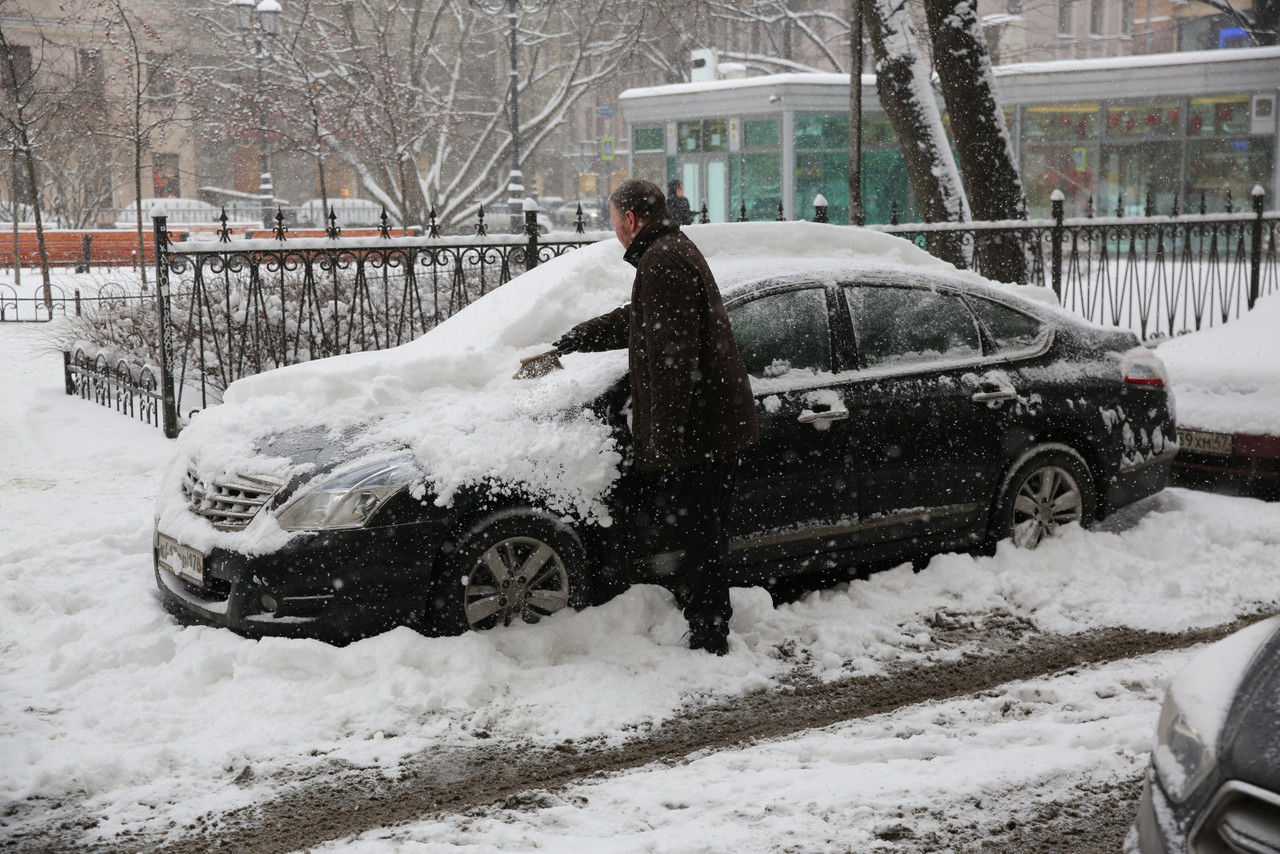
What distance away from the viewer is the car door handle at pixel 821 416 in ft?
18.5

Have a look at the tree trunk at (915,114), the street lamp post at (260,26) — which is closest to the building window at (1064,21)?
the street lamp post at (260,26)

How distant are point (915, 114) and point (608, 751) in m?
10.2

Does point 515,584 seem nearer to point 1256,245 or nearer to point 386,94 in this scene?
point 1256,245

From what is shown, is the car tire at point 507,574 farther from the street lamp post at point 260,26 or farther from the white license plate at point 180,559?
the street lamp post at point 260,26

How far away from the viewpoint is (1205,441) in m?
7.32

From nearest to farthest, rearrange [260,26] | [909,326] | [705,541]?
[705,541]
[909,326]
[260,26]

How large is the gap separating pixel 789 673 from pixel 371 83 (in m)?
20.6

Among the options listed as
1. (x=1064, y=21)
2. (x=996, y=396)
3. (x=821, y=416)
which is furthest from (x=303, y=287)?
(x=1064, y=21)

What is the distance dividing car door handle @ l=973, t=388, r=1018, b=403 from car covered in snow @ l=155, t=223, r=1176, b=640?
10 millimetres

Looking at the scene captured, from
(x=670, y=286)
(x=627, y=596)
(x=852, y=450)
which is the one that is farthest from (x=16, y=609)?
(x=852, y=450)

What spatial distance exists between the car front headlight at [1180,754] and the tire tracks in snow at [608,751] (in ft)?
5.75

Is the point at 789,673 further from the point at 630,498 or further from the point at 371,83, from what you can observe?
the point at 371,83

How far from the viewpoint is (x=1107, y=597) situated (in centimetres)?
585

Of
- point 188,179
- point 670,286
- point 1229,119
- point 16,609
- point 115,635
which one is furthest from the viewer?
point 188,179
